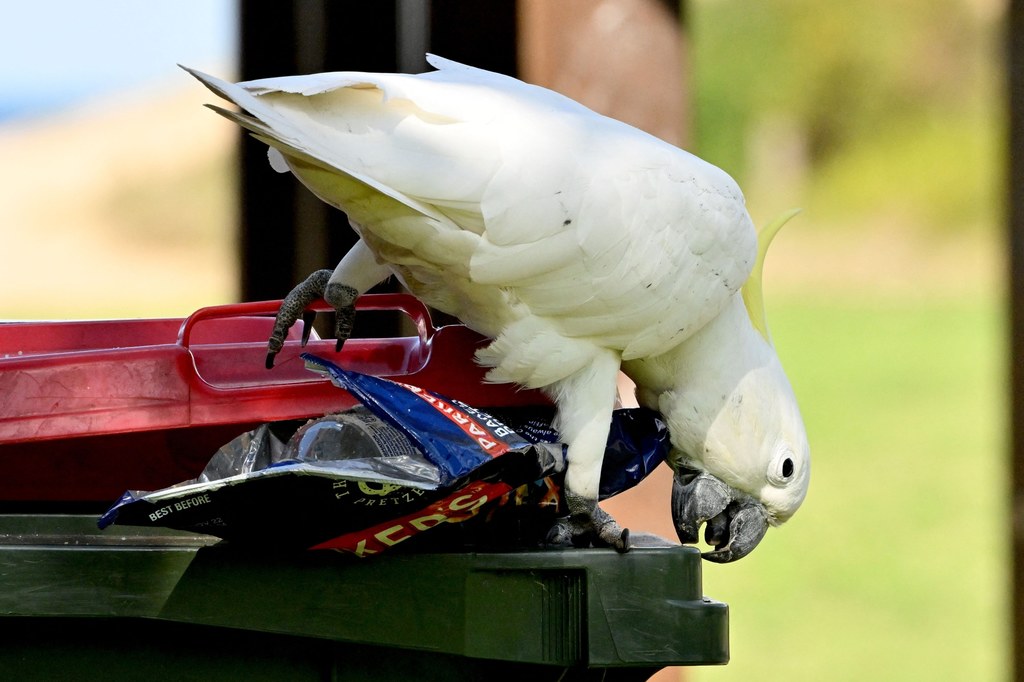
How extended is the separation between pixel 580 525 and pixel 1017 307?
3.92 feet

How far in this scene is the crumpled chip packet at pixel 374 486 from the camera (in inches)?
Answer: 42.3

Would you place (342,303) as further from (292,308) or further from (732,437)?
(732,437)

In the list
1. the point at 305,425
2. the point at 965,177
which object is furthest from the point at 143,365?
the point at 965,177

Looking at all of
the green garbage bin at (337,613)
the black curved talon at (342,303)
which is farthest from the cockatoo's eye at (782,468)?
the black curved talon at (342,303)

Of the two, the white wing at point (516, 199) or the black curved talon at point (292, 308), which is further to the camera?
the black curved talon at point (292, 308)

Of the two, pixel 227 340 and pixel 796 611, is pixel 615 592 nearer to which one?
pixel 227 340

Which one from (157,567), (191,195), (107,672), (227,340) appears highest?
(191,195)

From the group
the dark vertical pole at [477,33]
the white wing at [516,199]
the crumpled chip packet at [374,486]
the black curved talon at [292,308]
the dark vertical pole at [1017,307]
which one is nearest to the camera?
the crumpled chip packet at [374,486]

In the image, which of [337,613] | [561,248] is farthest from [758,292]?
[337,613]

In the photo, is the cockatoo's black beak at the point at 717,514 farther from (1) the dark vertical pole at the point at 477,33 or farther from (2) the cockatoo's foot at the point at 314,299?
(1) the dark vertical pole at the point at 477,33

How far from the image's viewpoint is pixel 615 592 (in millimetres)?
1162

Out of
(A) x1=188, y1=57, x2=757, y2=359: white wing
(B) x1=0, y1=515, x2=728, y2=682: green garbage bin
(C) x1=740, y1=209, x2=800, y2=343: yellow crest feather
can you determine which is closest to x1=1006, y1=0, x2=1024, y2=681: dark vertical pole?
(C) x1=740, y1=209, x2=800, y2=343: yellow crest feather

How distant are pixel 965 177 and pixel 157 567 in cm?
1194

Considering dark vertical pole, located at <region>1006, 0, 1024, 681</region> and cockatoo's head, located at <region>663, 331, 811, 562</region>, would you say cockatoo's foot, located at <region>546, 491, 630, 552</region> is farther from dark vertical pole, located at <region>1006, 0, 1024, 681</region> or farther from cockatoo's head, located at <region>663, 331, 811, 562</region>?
dark vertical pole, located at <region>1006, 0, 1024, 681</region>
